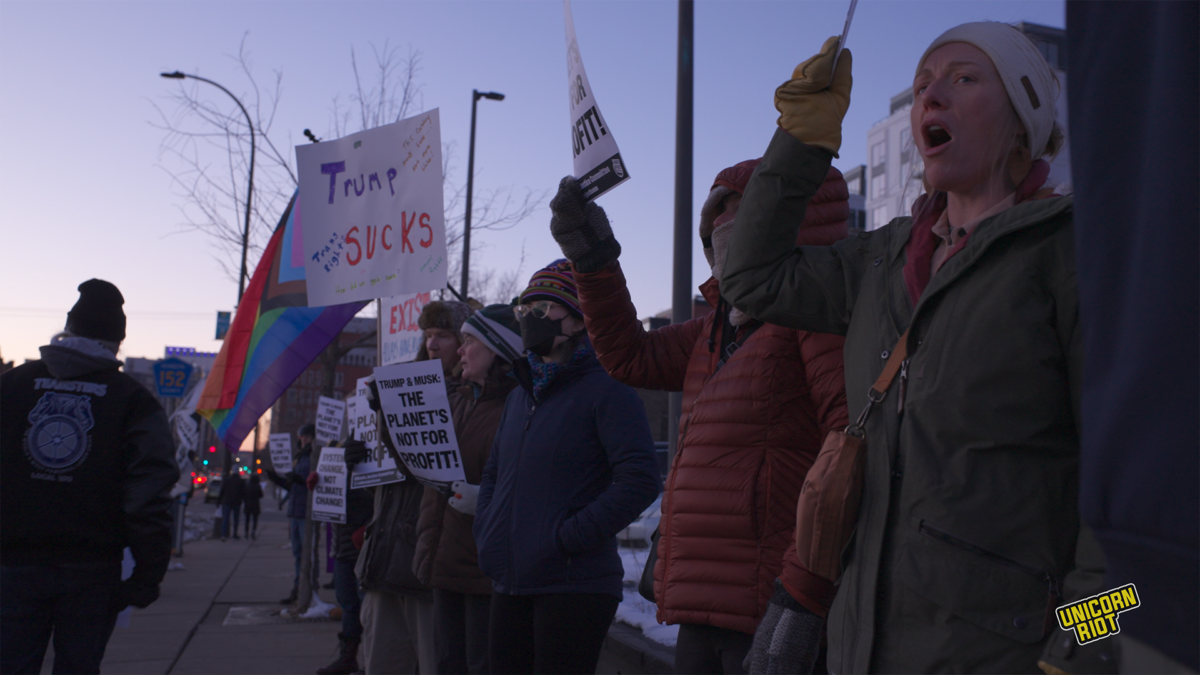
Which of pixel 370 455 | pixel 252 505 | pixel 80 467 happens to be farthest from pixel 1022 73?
pixel 252 505

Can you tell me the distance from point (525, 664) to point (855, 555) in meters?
2.15

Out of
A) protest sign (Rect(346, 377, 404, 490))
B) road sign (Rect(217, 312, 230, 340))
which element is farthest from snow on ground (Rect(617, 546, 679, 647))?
road sign (Rect(217, 312, 230, 340))

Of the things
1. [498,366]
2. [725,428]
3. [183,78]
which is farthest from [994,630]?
[183,78]

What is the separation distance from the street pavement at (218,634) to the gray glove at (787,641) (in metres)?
6.02

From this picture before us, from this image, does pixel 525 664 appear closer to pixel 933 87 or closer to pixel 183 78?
pixel 933 87

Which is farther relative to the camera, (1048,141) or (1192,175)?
(1048,141)

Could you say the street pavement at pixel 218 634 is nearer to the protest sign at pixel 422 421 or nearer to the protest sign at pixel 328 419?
the protest sign at pixel 328 419

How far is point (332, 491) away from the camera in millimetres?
7352

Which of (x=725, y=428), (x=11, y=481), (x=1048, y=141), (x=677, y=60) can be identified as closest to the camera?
(x=1048, y=141)

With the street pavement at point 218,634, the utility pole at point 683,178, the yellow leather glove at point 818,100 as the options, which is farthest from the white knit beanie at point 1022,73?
the street pavement at point 218,634

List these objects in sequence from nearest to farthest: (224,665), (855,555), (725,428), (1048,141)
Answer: (855,555)
(1048,141)
(725,428)
(224,665)

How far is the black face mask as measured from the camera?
3.85m

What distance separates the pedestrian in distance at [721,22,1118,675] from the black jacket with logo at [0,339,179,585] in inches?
120

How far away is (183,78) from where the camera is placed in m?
15.5
